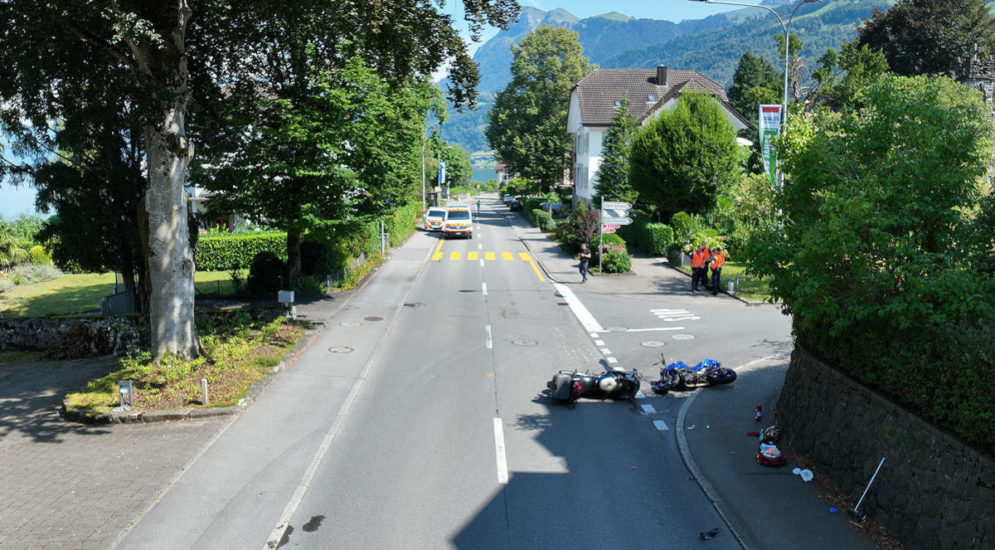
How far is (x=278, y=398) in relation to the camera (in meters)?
13.5

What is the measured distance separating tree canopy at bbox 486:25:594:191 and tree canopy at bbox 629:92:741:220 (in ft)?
94.3

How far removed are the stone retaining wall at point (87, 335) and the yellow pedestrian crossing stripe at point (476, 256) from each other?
1939 cm

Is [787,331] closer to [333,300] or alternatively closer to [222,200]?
[333,300]

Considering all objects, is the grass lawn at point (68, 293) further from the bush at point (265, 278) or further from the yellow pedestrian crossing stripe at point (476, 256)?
the yellow pedestrian crossing stripe at point (476, 256)

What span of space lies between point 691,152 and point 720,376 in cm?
2232

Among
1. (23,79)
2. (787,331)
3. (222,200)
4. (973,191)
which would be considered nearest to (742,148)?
(787,331)

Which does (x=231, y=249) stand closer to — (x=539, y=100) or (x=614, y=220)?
(x=614, y=220)

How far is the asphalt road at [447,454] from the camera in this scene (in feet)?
27.6

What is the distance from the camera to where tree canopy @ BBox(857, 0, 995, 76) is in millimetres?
51219

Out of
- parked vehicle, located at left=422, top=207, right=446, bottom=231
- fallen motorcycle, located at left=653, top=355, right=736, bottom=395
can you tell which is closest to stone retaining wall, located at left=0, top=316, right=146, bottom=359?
fallen motorcycle, located at left=653, top=355, right=736, bottom=395

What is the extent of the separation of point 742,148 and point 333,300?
23.6 m

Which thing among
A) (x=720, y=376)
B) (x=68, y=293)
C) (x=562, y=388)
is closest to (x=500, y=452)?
(x=562, y=388)

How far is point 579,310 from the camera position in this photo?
22.8m

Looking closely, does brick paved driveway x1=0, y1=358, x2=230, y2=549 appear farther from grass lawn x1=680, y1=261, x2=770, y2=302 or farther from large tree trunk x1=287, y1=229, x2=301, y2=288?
grass lawn x1=680, y1=261, x2=770, y2=302
